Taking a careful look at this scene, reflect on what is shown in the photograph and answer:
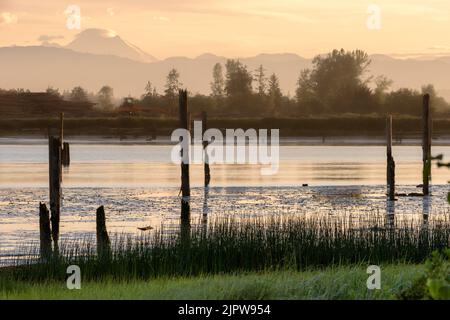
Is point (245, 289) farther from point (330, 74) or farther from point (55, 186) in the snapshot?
point (330, 74)

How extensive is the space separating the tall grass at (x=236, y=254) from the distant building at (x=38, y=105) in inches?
4118

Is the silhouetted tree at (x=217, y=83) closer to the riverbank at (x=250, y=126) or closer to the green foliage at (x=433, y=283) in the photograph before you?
the riverbank at (x=250, y=126)

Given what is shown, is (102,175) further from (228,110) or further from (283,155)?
(228,110)

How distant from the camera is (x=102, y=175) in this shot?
45812 millimetres

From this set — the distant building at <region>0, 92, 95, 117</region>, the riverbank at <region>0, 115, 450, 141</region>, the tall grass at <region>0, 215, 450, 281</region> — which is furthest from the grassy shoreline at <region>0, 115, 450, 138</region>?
the tall grass at <region>0, 215, 450, 281</region>

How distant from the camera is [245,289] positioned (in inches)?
471

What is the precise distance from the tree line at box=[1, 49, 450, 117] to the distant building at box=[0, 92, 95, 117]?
21.7ft

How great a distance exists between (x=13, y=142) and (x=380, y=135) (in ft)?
115

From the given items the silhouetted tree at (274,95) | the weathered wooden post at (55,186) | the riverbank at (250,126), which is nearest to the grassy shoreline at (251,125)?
the riverbank at (250,126)

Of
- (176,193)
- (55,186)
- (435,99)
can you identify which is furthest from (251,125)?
(55,186)

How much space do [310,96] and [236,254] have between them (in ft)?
427

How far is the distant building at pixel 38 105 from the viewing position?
397 ft

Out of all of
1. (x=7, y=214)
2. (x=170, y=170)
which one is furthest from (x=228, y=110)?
(x=7, y=214)
